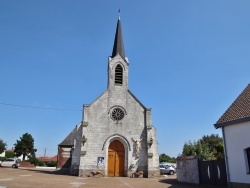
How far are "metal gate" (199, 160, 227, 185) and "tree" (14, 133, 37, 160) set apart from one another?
49.6m

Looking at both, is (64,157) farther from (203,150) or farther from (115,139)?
(203,150)

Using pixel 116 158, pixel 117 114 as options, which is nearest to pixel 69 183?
pixel 116 158

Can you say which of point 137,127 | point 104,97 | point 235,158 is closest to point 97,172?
point 137,127

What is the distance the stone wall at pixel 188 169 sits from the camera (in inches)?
678

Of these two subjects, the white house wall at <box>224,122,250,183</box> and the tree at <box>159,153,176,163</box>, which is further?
the tree at <box>159,153,176,163</box>

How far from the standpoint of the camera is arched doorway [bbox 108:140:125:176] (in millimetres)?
23516

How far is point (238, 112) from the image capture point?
1405cm

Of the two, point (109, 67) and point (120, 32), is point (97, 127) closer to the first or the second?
point (109, 67)

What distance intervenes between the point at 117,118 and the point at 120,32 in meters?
12.6

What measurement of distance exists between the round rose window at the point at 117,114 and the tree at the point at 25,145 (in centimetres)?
4006

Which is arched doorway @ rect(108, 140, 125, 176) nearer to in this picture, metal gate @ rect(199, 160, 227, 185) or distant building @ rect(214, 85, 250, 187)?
metal gate @ rect(199, 160, 227, 185)

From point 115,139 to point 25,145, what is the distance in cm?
4024

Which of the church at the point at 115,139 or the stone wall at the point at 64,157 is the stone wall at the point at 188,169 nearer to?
the church at the point at 115,139

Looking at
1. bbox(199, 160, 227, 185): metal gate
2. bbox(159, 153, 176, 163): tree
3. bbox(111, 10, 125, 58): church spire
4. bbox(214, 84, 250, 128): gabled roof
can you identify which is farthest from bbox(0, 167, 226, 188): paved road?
bbox(159, 153, 176, 163): tree
